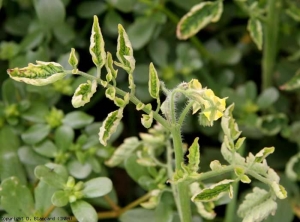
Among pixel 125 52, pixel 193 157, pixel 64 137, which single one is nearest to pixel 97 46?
pixel 125 52

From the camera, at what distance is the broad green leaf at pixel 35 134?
89cm

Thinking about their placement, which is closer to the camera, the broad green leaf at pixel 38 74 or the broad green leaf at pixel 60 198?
the broad green leaf at pixel 38 74

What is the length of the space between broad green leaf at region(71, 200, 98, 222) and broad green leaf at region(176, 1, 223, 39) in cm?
35

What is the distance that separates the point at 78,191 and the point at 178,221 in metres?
0.17

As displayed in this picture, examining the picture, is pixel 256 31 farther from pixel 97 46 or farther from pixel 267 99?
pixel 97 46

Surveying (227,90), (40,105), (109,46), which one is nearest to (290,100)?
(227,90)

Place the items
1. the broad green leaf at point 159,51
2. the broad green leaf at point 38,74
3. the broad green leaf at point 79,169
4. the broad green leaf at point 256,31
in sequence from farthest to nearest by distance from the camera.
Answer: the broad green leaf at point 159,51
the broad green leaf at point 256,31
the broad green leaf at point 79,169
the broad green leaf at point 38,74

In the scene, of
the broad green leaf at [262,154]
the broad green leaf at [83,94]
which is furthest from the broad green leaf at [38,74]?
the broad green leaf at [262,154]

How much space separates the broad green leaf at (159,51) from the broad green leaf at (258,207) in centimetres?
39

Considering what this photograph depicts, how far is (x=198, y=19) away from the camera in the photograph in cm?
99

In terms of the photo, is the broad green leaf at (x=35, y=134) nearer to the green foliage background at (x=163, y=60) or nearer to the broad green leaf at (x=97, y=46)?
the green foliage background at (x=163, y=60)

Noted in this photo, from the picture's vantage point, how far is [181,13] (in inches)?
45.8

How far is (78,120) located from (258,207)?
0.32 metres

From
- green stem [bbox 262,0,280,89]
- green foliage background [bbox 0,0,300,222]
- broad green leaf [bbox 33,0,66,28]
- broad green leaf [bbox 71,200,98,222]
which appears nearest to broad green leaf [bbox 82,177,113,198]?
broad green leaf [bbox 71,200,98,222]
